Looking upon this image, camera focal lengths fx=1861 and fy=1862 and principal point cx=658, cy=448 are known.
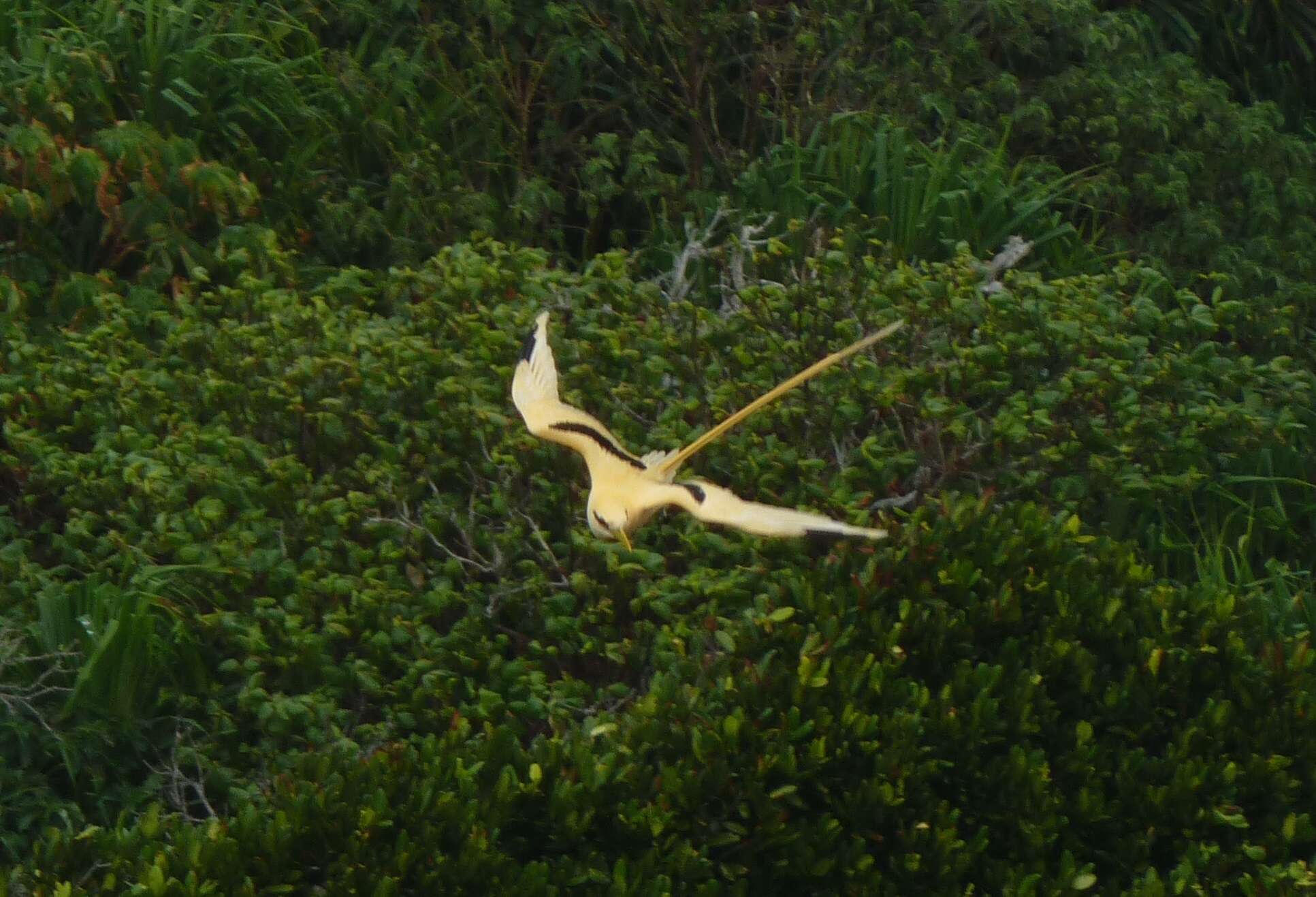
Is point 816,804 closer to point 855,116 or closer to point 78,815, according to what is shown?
point 78,815

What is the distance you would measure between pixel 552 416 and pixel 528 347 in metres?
0.37

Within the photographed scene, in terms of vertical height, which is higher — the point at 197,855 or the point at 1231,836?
the point at 197,855

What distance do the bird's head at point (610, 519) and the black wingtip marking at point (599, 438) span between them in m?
0.15

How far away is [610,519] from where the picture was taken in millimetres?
3521

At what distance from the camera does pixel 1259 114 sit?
6.53 meters

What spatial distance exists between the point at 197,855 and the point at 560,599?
3.79 ft

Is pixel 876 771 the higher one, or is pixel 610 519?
pixel 610 519

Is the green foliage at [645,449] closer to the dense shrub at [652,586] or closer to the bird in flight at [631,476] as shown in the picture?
the dense shrub at [652,586]

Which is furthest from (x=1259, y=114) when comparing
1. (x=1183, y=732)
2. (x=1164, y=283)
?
(x=1183, y=732)

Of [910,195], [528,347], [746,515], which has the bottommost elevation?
[910,195]

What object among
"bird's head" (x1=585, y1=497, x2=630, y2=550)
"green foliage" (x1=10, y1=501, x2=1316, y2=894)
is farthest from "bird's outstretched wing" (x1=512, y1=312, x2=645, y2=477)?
"green foliage" (x1=10, y1=501, x2=1316, y2=894)

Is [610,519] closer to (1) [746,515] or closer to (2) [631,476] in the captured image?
(2) [631,476]

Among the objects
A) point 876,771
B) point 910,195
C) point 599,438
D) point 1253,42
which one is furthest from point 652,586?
point 1253,42

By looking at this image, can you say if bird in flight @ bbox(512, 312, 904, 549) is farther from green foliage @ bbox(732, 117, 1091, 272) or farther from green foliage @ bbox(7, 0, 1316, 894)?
green foliage @ bbox(732, 117, 1091, 272)
